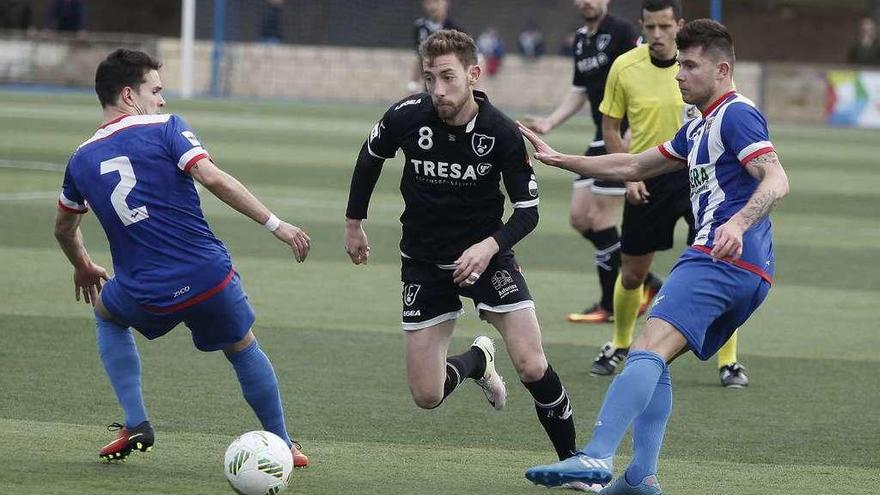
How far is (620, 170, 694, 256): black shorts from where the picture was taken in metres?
9.30

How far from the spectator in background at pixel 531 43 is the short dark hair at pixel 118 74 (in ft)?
108

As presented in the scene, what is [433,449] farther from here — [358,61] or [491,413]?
[358,61]

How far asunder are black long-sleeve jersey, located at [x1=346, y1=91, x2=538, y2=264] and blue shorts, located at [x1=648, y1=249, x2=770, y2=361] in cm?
77

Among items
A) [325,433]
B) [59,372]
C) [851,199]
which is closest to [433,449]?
[325,433]

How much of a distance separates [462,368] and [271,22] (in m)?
33.7

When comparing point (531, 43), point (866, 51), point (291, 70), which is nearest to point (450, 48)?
point (866, 51)

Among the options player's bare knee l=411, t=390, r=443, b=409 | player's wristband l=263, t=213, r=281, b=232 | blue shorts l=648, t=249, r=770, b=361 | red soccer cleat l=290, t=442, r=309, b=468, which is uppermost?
player's wristband l=263, t=213, r=281, b=232

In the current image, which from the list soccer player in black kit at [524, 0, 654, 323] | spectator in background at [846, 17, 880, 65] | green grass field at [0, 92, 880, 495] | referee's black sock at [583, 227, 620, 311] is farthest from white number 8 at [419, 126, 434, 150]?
spectator in background at [846, 17, 880, 65]

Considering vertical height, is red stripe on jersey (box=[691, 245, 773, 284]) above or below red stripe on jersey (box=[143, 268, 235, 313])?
above

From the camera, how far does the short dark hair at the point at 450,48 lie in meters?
6.40

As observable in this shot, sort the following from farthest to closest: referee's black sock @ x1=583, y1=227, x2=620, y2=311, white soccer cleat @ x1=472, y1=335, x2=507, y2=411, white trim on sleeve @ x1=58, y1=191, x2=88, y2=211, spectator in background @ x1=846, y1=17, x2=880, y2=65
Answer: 1. spectator in background @ x1=846, y1=17, x2=880, y2=65
2. referee's black sock @ x1=583, y1=227, x2=620, y2=311
3. white soccer cleat @ x1=472, y1=335, x2=507, y2=411
4. white trim on sleeve @ x1=58, y1=191, x2=88, y2=211

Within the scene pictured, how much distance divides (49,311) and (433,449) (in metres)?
4.53

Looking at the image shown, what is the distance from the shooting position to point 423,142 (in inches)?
258

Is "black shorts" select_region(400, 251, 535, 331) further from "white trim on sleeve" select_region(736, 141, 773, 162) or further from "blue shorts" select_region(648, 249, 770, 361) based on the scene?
"white trim on sleeve" select_region(736, 141, 773, 162)
